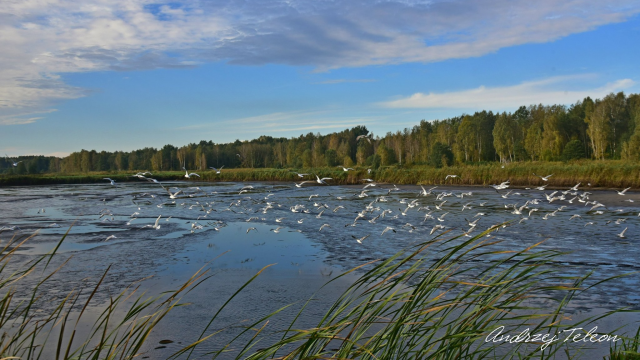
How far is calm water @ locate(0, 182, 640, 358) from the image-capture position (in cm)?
846

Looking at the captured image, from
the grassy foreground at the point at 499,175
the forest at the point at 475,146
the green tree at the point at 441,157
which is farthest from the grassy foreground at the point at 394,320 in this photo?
the green tree at the point at 441,157

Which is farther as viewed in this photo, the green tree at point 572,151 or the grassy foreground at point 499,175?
the green tree at point 572,151

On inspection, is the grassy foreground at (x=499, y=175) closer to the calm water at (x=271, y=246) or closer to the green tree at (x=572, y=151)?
the calm water at (x=271, y=246)

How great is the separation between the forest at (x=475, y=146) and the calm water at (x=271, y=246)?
65.6ft

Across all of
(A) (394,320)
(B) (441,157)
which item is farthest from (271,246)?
(B) (441,157)

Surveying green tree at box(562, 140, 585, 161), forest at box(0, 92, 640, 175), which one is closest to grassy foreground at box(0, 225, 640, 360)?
forest at box(0, 92, 640, 175)

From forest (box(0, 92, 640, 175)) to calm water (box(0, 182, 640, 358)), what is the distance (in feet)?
65.6

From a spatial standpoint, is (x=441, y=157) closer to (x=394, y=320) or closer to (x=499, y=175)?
(x=499, y=175)

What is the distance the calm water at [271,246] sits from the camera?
8.46 m

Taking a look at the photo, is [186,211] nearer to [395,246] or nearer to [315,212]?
[315,212]

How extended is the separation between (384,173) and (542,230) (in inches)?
1451

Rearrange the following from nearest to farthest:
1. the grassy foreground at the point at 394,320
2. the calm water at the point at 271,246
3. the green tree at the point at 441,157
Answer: the grassy foreground at the point at 394,320, the calm water at the point at 271,246, the green tree at the point at 441,157

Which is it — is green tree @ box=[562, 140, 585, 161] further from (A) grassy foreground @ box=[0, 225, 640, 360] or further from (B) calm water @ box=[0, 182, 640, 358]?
(A) grassy foreground @ box=[0, 225, 640, 360]

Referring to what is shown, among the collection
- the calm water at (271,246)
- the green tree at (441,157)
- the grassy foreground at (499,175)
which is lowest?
the calm water at (271,246)
